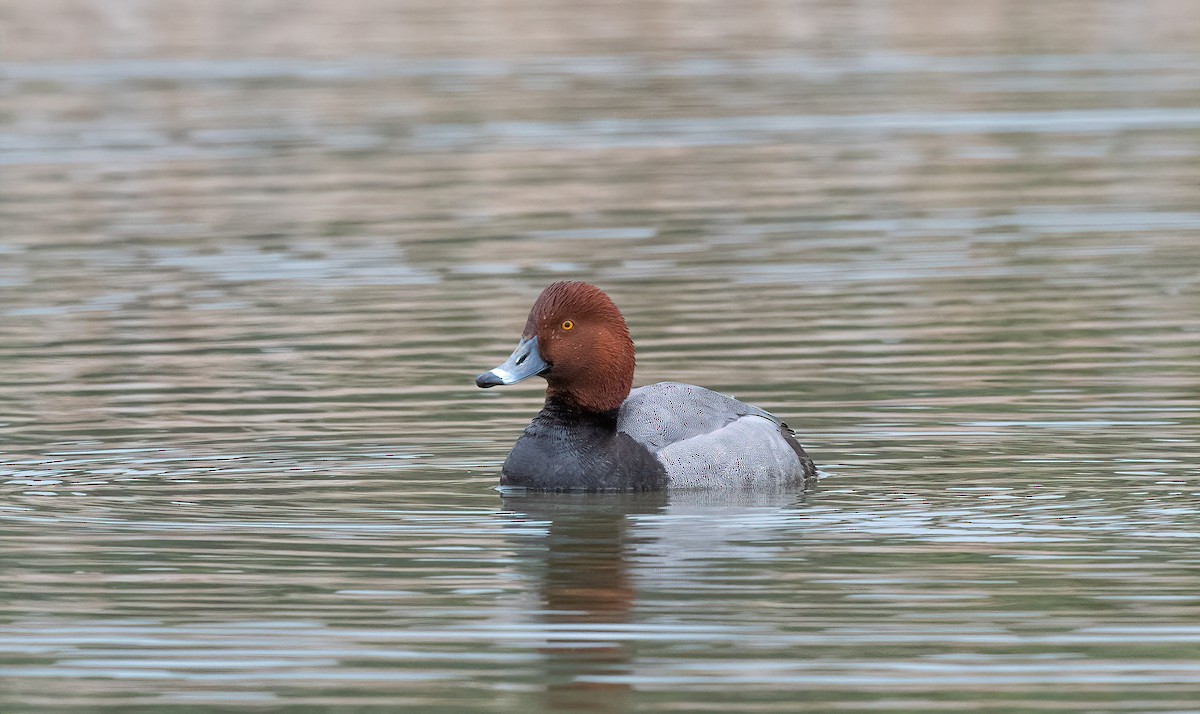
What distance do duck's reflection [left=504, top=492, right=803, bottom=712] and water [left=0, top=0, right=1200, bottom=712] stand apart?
0.03 meters

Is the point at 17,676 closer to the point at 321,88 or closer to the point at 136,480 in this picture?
the point at 136,480

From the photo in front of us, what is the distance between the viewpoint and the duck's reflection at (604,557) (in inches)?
326

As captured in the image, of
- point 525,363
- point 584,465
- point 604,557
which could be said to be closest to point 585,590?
point 604,557

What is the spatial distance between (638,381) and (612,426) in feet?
8.68

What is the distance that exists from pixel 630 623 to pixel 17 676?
2.20 m

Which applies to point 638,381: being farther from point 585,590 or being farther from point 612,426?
point 585,590

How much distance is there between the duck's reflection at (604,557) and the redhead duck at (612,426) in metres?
0.11

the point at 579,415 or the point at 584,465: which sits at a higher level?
the point at 579,415

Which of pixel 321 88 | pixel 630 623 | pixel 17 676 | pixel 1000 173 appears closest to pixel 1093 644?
pixel 630 623

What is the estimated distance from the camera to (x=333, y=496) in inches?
450

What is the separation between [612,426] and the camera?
1183 centimetres

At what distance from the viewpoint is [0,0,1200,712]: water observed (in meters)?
8.58

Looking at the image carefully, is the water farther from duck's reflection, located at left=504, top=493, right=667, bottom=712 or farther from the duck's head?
the duck's head

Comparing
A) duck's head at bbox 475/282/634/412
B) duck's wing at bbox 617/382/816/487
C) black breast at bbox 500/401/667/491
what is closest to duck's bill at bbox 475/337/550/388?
duck's head at bbox 475/282/634/412
